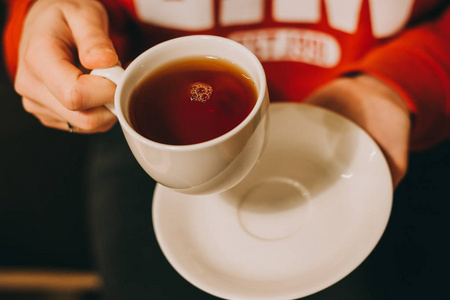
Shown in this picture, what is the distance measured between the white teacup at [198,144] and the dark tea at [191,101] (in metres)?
0.02

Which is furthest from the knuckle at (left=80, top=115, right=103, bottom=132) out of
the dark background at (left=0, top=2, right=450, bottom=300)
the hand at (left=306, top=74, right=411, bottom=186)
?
the dark background at (left=0, top=2, right=450, bottom=300)

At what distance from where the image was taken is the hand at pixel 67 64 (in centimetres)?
65

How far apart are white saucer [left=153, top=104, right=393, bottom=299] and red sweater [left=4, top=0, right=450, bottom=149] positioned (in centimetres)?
24

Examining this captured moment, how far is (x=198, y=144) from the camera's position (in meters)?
0.56

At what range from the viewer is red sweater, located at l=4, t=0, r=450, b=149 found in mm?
982

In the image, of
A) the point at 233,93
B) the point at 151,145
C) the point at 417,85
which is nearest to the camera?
the point at 151,145

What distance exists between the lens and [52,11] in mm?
830

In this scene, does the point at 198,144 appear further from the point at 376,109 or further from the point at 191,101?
the point at 376,109

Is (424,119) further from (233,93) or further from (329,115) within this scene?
(233,93)

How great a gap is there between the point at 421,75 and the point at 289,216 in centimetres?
49

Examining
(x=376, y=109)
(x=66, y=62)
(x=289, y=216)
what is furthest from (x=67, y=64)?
(x=376, y=109)

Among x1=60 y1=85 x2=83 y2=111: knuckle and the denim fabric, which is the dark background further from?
x1=60 y1=85 x2=83 y2=111: knuckle

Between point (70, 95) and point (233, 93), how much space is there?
264 mm

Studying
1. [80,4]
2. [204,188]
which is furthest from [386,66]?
[80,4]
